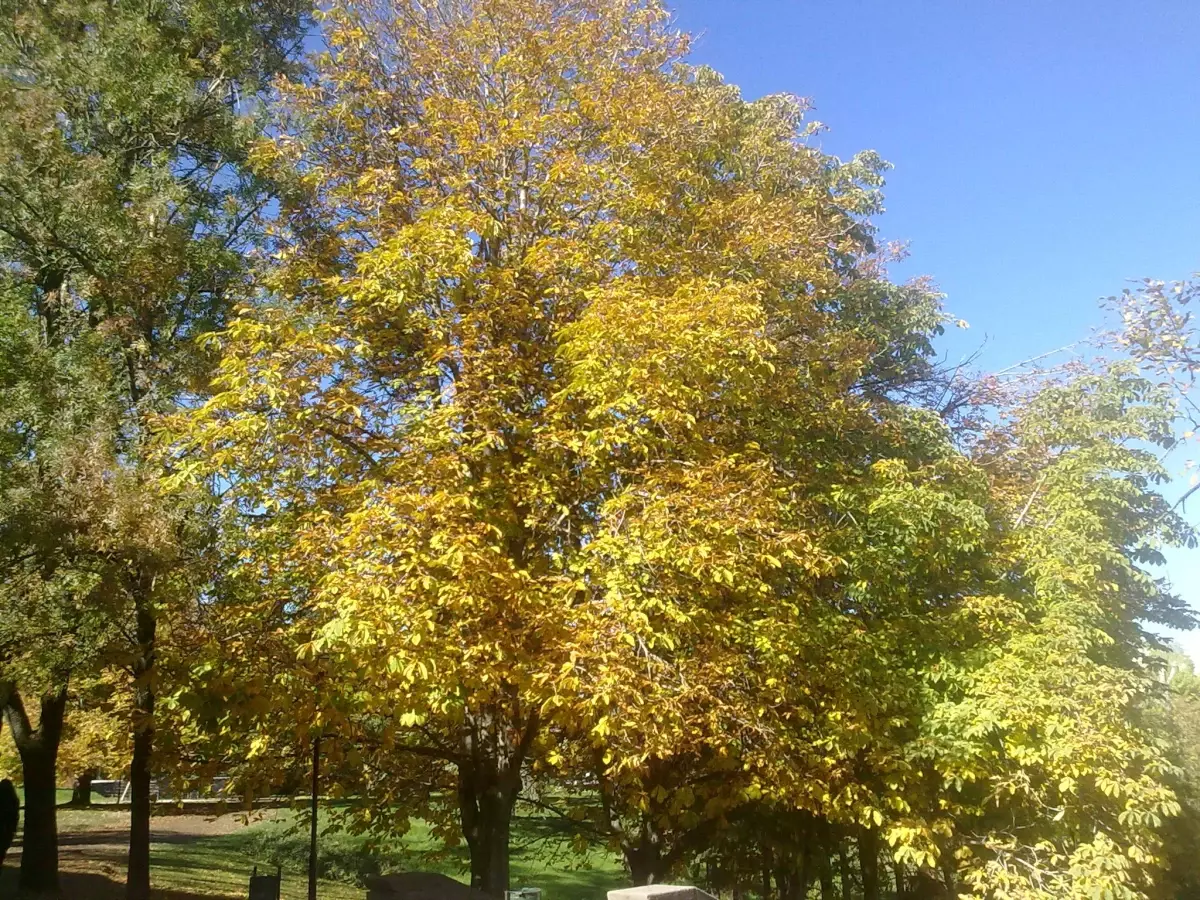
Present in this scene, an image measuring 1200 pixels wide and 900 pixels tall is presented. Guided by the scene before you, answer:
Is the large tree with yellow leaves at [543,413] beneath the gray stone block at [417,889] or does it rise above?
above

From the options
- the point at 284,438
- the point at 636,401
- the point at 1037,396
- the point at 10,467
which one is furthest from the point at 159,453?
the point at 1037,396

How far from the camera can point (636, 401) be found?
699 cm

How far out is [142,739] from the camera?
8.85 metres

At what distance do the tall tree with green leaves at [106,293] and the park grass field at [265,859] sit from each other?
240 centimetres

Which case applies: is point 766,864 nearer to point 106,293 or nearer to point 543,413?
point 543,413

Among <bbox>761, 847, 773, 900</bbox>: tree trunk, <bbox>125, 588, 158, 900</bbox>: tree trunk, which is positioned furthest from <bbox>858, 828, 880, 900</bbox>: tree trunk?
<bbox>125, 588, 158, 900</bbox>: tree trunk

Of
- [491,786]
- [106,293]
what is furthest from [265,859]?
[106,293]

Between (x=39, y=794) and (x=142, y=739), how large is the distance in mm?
3344

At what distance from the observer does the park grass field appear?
12031 mm

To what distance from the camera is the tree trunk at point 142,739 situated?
8375mm

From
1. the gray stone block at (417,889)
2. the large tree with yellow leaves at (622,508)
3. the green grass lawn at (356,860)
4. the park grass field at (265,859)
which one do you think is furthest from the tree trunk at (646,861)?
the gray stone block at (417,889)

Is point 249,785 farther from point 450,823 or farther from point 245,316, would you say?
point 245,316

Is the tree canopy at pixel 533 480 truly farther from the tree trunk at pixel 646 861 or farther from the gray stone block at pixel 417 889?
the gray stone block at pixel 417 889

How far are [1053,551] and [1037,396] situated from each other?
9.43 feet
